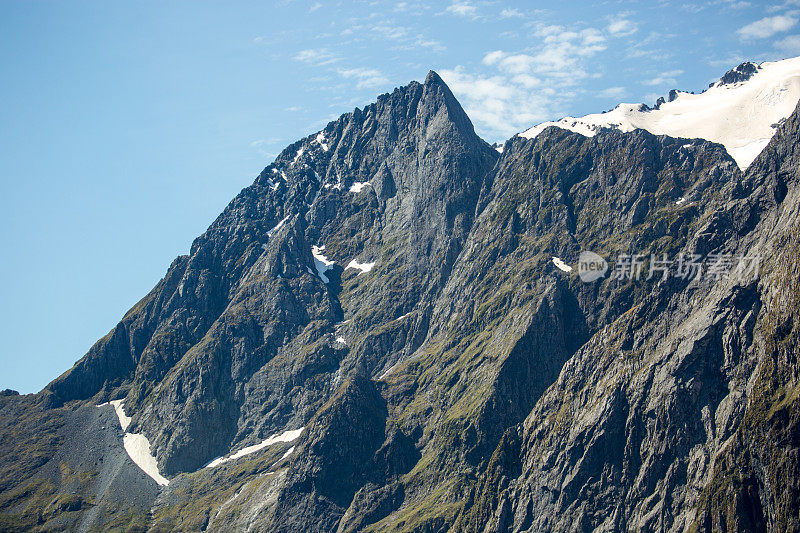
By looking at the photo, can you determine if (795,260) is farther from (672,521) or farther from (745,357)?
(672,521)

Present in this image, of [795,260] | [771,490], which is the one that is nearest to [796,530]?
[771,490]

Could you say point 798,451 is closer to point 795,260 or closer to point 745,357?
point 745,357

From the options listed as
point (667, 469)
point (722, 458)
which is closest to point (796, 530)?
point (722, 458)

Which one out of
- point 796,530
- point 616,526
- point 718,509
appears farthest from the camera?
point 616,526

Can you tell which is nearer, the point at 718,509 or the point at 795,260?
the point at 718,509

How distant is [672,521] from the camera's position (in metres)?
188

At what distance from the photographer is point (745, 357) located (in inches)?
7776

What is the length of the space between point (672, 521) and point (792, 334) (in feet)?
174

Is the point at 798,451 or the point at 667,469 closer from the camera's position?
the point at 798,451

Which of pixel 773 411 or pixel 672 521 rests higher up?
pixel 773 411

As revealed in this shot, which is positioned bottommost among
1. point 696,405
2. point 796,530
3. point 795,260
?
point 796,530

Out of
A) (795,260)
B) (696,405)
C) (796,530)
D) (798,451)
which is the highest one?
(795,260)

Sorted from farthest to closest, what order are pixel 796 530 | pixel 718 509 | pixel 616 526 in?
pixel 616 526 < pixel 718 509 < pixel 796 530

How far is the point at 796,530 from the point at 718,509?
57.9 ft
